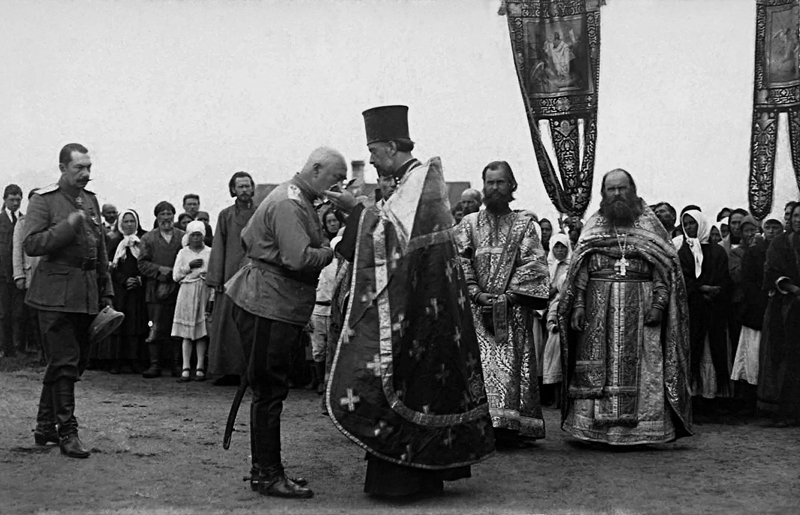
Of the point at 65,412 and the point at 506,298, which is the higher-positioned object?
the point at 506,298

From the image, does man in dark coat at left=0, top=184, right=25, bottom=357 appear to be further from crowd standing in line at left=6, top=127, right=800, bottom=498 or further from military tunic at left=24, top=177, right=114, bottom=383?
military tunic at left=24, top=177, right=114, bottom=383

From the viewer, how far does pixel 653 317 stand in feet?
26.0

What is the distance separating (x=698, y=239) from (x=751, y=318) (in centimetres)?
89

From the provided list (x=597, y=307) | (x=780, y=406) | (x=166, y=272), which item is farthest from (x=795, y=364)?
(x=166, y=272)

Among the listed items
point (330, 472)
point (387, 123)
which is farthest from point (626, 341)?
point (387, 123)

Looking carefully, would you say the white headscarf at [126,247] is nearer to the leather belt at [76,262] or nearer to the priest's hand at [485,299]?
the leather belt at [76,262]

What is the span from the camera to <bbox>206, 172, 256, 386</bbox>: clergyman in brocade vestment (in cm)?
1091

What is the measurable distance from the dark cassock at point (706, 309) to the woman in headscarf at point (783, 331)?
0.41m

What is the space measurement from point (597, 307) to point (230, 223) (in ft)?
14.9

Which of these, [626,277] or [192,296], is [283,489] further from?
[192,296]

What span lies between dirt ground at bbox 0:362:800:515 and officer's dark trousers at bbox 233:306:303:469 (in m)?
0.31

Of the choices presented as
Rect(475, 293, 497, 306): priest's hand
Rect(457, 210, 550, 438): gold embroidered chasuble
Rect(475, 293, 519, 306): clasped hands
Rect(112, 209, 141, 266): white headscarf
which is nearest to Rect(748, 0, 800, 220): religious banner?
Rect(457, 210, 550, 438): gold embroidered chasuble

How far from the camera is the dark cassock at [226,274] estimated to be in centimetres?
1091

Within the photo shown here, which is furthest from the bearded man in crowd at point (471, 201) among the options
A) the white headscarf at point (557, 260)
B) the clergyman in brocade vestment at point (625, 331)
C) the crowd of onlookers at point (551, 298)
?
the clergyman in brocade vestment at point (625, 331)
